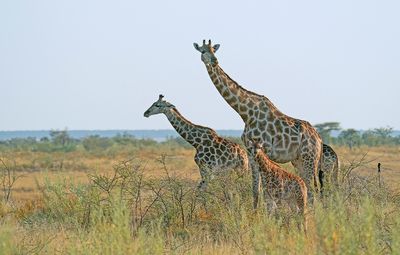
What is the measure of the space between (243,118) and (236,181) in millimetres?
941

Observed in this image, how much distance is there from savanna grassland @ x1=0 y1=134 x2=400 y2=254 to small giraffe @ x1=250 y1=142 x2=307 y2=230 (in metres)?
0.15

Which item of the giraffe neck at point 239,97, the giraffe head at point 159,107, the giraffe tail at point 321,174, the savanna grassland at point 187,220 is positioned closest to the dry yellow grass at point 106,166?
the giraffe head at point 159,107

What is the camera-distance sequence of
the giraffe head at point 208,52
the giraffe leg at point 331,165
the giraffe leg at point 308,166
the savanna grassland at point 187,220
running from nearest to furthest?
the savanna grassland at point 187,220, the giraffe leg at point 308,166, the giraffe head at point 208,52, the giraffe leg at point 331,165

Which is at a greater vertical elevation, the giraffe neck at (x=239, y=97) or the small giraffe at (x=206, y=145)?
the giraffe neck at (x=239, y=97)

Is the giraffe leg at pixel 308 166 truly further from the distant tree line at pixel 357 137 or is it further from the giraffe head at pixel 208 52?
the distant tree line at pixel 357 137

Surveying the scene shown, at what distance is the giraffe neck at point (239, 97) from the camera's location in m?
12.5

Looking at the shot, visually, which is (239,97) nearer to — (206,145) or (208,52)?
(208,52)

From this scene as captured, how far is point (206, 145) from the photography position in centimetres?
1445

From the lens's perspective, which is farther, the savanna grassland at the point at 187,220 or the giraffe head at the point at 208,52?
the giraffe head at the point at 208,52

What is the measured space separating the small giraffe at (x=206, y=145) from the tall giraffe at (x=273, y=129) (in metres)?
1.30

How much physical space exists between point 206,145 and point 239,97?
6.40ft

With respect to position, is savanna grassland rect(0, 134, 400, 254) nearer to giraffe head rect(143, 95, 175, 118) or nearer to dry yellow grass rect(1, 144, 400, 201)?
giraffe head rect(143, 95, 175, 118)

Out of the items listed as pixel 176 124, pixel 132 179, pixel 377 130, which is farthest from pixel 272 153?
pixel 377 130

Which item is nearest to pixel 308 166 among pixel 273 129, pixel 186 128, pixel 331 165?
pixel 273 129
